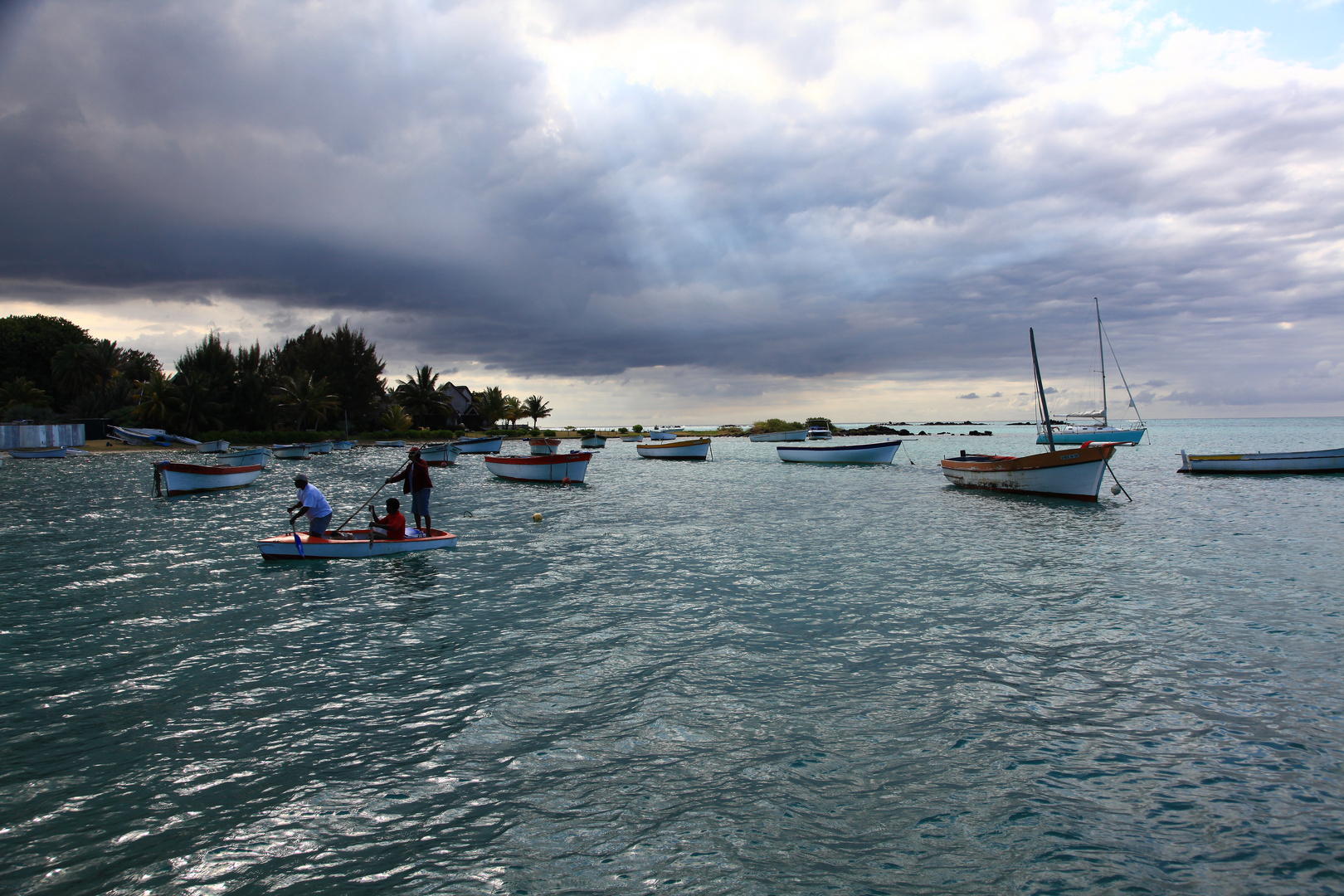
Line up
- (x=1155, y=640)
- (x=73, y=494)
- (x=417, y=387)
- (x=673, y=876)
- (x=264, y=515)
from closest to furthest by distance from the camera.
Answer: (x=673, y=876) < (x=1155, y=640) < (x=264, y=515) < (x=73, y=494) < (x=417, y=387)

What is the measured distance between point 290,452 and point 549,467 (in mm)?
46570

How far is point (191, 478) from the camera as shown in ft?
127

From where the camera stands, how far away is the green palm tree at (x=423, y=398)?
11744cm

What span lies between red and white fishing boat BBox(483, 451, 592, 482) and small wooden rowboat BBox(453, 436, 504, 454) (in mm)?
27649

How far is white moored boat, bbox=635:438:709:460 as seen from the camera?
78938 mm

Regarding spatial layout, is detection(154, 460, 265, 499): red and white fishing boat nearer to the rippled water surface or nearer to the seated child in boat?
the rippled water surface

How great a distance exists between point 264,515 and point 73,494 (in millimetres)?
17232

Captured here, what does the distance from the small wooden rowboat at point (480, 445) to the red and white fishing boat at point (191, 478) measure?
36088 millimetres

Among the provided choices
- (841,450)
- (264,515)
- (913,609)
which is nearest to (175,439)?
(264,515)

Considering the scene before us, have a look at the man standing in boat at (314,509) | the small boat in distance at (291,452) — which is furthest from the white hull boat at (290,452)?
the man standing in boat at (314,509)

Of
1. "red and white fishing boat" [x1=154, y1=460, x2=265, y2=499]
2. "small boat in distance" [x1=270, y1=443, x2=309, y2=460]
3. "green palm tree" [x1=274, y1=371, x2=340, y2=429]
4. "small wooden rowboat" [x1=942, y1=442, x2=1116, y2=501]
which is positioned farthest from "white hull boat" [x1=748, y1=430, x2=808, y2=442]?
"red and white fishing boat" [x1=154, y1=460, x2=265, y2=499]

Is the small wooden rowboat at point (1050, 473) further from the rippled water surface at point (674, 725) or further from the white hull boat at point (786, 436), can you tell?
the white hull boat at point (786, 436)

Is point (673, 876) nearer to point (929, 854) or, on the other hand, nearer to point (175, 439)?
point (929, 854)

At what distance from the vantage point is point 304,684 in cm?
995
